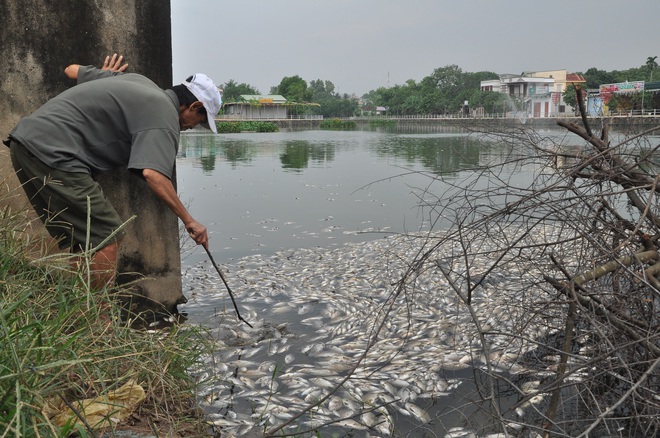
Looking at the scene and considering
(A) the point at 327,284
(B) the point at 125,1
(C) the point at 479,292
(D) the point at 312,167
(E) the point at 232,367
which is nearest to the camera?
(E) the point at 232,367

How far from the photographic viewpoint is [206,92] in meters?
4.43

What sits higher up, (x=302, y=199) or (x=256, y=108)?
(x=256, y=108)

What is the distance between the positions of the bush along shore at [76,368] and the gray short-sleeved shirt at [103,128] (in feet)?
1.99

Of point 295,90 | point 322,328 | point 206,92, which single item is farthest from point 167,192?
point 295,90

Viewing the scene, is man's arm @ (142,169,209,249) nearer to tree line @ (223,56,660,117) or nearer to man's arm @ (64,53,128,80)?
man's arm @ (64,53,128,80)

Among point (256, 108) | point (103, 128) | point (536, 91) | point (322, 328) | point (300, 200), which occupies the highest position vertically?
point (536, 91)

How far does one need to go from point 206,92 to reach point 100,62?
1.38 metres

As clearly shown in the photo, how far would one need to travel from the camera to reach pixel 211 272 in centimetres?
796

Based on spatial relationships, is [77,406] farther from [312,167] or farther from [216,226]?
[312,167]

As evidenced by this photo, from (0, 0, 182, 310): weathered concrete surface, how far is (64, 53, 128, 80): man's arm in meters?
0.10

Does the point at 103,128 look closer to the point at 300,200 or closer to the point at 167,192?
the point at 167,192

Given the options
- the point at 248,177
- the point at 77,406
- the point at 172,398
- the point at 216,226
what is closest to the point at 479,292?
the point at 172,398

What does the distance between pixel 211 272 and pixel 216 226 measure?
3.93m

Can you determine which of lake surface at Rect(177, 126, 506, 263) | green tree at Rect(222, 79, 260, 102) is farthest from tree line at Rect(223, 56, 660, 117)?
lake surface at Rect(177, 126, 506, 263)
